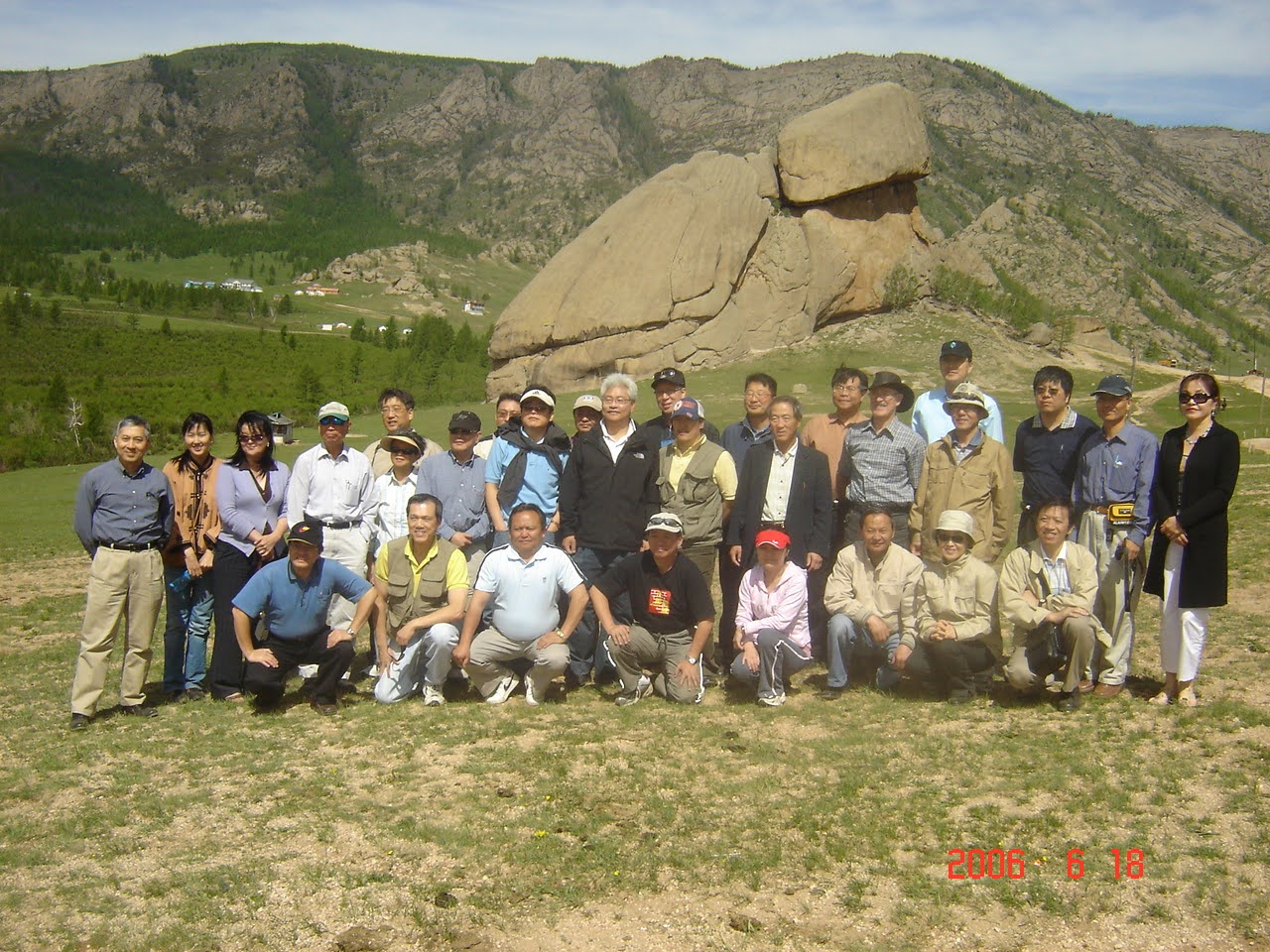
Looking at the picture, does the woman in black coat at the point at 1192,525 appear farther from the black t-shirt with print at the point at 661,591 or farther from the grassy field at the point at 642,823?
the black t-shirt with print at the point at 661,591

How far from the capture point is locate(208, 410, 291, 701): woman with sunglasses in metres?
7.50

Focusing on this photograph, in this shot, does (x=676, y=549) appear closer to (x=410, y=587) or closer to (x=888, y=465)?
(x=888, y=465)

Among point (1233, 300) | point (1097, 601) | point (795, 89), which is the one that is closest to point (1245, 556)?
point (1097, 601)

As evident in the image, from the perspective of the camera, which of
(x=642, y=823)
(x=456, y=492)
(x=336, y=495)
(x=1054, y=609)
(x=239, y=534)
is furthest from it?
(x=456, y=492)

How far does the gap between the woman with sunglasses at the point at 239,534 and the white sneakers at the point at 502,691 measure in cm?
189

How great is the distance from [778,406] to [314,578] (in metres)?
3.62

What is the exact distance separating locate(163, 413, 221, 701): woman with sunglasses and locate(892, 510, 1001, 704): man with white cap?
511cm

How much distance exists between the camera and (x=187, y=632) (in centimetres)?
762

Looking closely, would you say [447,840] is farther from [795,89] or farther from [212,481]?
[795,89]

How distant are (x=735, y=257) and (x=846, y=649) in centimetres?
2755

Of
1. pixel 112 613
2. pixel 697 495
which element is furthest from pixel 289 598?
pixel 697 495

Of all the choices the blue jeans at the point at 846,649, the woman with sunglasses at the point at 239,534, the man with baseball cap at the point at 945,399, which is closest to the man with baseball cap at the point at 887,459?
the man with baseball cap at the point at 945,399

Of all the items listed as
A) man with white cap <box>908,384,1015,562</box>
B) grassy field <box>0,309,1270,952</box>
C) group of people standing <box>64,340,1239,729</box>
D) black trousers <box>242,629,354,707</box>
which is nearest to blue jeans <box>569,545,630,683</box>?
group of people standing <box>64,340,1239,729</box>

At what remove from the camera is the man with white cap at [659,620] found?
7219 millimetres
